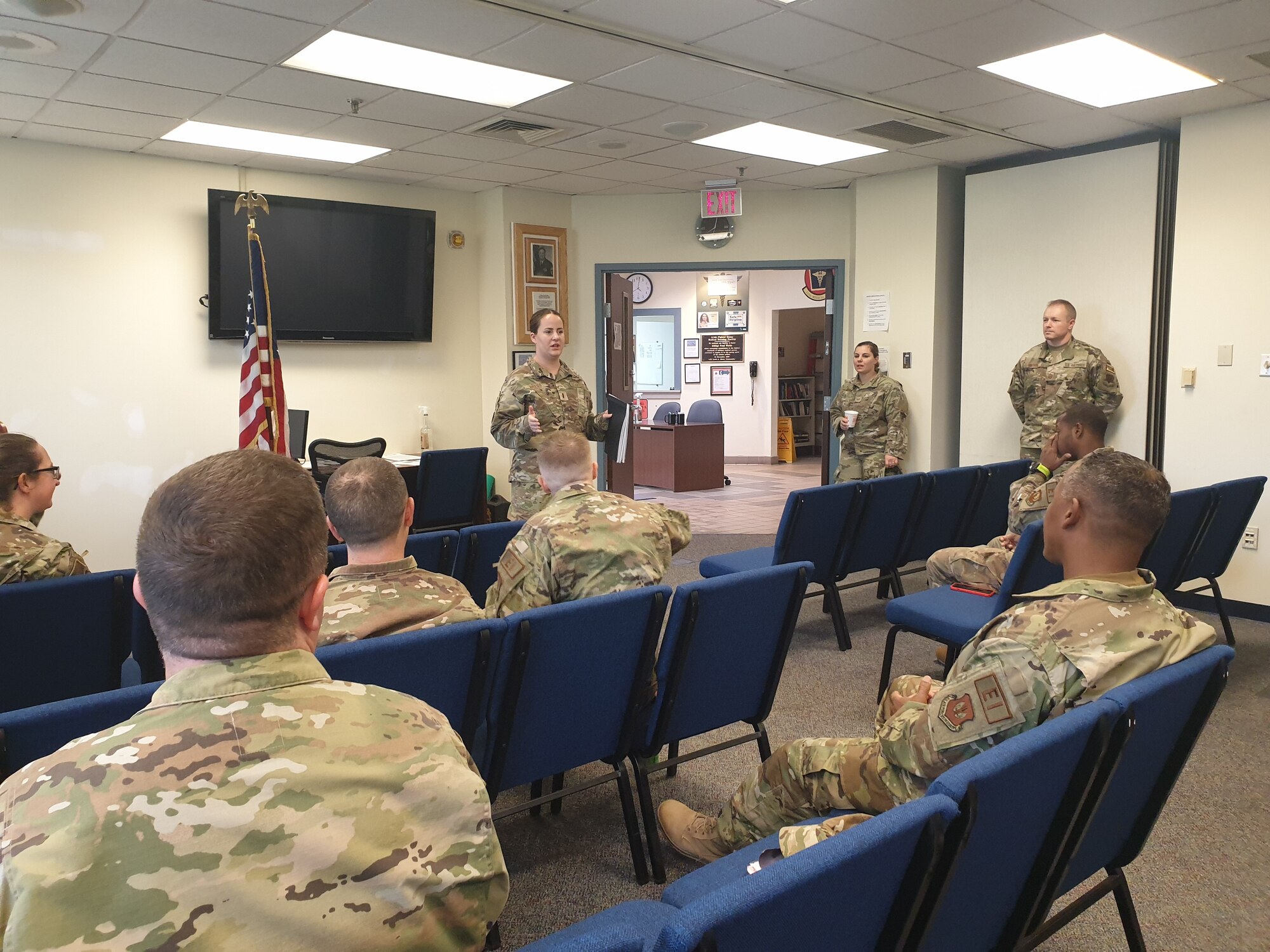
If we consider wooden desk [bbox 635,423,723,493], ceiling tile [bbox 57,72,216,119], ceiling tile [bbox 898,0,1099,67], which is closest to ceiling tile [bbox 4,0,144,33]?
ceiling tile [bbox 57,72,216,119]

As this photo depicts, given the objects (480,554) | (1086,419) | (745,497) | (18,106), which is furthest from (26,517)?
(745,497)

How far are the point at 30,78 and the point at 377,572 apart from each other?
12.3ft

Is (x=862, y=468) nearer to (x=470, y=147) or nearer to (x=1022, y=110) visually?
(x=1022, y=110)

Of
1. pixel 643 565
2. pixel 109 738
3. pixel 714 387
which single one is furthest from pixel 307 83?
pixel 714 387

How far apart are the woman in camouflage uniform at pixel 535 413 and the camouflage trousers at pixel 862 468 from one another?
2.31m

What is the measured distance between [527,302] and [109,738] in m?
6.85

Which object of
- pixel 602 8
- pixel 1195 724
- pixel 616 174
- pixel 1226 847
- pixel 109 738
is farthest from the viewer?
pixel 616 174

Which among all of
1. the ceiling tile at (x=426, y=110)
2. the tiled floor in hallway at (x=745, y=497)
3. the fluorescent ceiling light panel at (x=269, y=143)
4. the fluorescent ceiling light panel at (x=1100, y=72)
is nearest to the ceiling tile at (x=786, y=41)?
the fluorescent ceiling light panel at (x=1100, y=72)

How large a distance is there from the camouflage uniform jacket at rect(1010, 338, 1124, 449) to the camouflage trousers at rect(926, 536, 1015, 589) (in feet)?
7.65

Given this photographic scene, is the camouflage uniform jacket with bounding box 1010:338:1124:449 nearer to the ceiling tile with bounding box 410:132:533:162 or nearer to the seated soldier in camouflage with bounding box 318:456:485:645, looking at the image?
the ceiling tile with bounding box 410:132:533:162

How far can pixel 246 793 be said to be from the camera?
87 cm

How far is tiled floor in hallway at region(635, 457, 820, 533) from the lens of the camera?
329 inches

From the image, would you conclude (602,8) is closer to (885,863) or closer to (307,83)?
(307,83)

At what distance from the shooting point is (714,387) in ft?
44.1
